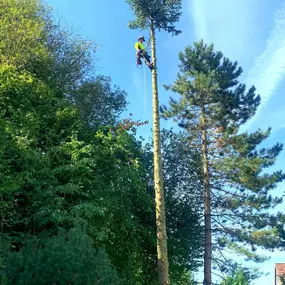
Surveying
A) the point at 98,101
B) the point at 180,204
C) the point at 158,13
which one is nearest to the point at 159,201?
the point at 158,13

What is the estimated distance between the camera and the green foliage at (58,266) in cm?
713

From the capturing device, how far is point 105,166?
1427 centimetres

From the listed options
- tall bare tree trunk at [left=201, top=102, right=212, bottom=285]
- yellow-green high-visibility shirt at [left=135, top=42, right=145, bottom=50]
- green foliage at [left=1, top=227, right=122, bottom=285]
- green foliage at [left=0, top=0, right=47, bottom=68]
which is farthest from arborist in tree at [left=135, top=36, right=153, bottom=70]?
tall bare tree trunk at [left=201, top=102, right=212, bottom=285]

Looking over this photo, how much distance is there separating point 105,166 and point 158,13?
17.2ft

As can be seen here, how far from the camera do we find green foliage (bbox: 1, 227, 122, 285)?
23.4 feet

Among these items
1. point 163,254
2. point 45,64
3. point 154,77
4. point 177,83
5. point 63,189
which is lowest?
point 163,254

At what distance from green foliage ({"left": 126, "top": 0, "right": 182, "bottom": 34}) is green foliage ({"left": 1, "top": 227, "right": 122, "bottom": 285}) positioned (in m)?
8.13

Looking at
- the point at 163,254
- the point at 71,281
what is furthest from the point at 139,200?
the point at 71,281

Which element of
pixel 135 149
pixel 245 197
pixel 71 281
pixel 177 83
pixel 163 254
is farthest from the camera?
pixel 177 83

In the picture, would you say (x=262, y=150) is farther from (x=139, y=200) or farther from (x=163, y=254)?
(x=163, y=254)

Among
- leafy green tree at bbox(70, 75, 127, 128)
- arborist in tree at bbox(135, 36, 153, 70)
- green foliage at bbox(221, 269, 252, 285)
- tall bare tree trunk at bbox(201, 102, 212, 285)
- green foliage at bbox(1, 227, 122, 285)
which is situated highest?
leafy green tree at bbox(70, 75, 127, 128)

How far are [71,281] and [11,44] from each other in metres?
12.1

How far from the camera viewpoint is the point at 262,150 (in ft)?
63.7

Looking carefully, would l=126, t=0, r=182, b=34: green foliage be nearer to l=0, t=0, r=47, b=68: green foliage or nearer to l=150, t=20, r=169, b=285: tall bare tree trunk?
l=150, t=20, r=169, b=285: tall bare tree trunk
